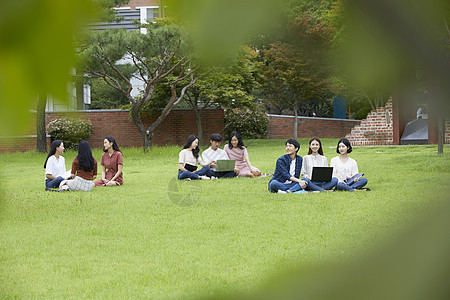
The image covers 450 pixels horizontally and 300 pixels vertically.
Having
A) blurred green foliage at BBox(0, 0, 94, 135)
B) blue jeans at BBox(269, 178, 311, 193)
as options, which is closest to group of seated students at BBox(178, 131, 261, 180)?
blue jeans at BBox(269, 178, 311, 193)

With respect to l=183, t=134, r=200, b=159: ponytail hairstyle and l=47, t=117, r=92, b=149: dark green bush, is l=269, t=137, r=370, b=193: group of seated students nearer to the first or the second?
l=183, t=134, r=200, b=159: ponytail hairstyle

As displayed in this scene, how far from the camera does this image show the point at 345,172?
5559 mm

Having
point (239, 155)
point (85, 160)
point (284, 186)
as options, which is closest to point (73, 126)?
point (284, 186)

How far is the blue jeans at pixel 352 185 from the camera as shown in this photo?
5391 mm

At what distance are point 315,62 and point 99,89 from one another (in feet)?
0.69

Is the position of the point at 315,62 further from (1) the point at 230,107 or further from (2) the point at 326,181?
(1) the point at 230,107

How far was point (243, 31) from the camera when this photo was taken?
17 centimetres

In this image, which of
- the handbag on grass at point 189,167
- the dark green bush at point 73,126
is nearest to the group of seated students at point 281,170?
the handbag on grass at point 189,167

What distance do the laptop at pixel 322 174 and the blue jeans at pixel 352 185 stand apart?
0.53 ft

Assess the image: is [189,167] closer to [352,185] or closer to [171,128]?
[352,185]

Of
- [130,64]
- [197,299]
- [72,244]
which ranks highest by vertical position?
[130,64]

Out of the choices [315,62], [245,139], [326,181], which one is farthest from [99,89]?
[245,139]

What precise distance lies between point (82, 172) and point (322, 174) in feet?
9.23

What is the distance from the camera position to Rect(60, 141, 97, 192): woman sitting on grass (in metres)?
5.70
